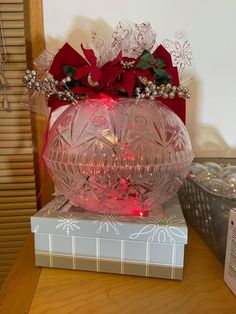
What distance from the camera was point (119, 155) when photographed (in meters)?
0.51

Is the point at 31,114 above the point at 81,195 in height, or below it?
above

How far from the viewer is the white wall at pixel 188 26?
717 mm

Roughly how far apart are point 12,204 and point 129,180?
39cm

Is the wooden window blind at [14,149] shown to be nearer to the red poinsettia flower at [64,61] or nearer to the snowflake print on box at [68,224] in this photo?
the red poinsettia flower at [64,61]

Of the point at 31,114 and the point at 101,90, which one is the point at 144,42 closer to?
the point at 101,90

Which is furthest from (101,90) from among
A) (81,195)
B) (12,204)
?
(12,204)

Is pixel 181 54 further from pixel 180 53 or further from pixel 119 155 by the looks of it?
pixel 119 155

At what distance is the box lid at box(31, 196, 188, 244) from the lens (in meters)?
0.48

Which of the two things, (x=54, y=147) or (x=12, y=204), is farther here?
(x=12, y=204)

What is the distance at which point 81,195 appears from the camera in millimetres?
537

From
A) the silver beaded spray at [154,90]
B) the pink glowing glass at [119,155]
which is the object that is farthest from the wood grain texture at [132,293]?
the silver beaded spray at [154,90]

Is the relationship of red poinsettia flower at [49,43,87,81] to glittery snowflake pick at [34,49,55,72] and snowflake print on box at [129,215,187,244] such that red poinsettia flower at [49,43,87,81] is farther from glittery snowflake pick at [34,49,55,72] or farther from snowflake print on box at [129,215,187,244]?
snowflake print on box at [129,215,187,244]

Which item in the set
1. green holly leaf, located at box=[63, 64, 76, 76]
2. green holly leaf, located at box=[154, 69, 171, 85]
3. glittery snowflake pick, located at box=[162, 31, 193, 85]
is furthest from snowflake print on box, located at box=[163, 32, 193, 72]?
green holly leaf, located at box=[63, 64, 76, 76]

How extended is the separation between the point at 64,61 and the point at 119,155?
0.61 ft
